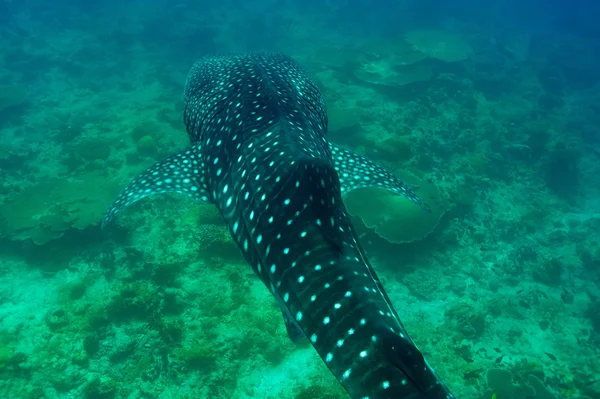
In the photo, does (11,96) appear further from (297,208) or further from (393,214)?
(297,208)

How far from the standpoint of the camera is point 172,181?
219 inches

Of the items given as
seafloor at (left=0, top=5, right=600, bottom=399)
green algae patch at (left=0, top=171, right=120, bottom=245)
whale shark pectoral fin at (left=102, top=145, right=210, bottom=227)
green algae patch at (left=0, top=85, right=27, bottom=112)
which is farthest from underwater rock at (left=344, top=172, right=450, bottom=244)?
green algae patch at (left=0, top=85, right=27, bottom=112)

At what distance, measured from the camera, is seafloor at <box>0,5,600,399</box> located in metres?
7.43

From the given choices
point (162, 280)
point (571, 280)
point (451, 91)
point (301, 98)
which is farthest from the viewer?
point (451, 91)

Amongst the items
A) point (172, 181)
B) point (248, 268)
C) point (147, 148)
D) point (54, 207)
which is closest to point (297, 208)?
point (172, 181)

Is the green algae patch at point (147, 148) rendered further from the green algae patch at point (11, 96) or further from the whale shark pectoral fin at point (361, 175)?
the whale shark pectoral fin at point (361, 175)

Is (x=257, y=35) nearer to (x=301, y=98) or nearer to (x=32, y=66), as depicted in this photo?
(x=32, y=66)

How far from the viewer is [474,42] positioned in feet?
109

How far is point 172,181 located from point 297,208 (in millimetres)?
3034

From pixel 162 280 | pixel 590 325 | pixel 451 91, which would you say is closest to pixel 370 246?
pixel 162 280

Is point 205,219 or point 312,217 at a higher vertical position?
point 312,217

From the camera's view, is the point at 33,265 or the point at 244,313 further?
the point at 33,265

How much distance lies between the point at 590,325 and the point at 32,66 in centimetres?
3136

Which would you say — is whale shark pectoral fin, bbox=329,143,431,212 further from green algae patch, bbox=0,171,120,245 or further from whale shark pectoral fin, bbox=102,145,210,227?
green algae patch, bbox=0,171,120,245
